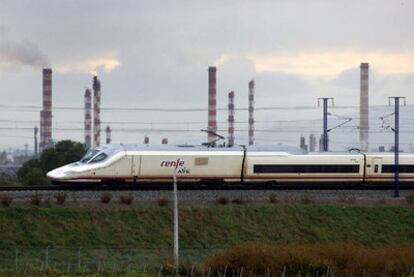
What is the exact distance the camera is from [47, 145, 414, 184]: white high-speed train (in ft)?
129

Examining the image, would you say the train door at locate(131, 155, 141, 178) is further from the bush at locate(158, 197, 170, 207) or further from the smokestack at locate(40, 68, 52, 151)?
the smokestack at locate(40, 68, 52, 151)

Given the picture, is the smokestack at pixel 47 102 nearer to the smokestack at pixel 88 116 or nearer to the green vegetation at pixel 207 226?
the smokestack at pixel 88 116

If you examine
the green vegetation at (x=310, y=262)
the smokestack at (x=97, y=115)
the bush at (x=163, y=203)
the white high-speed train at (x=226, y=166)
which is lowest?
the green vegetation at (x=310, y=262)

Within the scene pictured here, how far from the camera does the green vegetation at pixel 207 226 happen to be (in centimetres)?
2992

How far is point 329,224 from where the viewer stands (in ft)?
109

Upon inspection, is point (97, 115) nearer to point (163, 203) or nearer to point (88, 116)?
point (88, 116)

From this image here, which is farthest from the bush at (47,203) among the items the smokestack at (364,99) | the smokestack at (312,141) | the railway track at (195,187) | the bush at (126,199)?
the smokestack at (312,141)

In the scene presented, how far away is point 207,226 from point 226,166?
9.45 m

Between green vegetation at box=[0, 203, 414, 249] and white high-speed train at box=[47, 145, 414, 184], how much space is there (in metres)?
6.31

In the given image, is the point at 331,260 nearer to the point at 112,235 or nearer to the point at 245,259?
the point at 245,259

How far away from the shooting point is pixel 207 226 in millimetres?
31812

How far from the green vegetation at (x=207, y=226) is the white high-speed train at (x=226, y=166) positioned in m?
6.31

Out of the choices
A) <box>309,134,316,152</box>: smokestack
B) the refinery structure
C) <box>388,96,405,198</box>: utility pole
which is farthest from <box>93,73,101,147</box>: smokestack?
<box>388,96,405,198</box>: utility pole

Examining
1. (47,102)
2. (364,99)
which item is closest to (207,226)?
(364,99)
